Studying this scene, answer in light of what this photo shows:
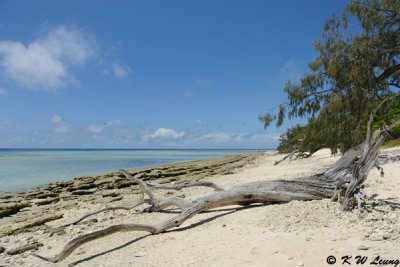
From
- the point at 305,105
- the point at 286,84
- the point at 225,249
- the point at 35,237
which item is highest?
the point at 286,84

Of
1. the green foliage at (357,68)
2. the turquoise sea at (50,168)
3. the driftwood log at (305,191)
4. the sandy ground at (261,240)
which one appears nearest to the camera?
the sandy ground at (261,240)

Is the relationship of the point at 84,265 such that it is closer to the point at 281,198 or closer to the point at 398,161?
the point at 281,198

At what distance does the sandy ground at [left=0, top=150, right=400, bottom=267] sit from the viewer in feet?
16.1

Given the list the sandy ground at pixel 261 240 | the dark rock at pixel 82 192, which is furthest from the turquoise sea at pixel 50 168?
the sandy ground at pixel 261 240

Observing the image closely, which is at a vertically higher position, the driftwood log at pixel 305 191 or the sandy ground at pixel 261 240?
the driftwood log at pixel 305 191

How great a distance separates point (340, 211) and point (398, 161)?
410 inches

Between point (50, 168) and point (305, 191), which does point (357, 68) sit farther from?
point (50, 168)

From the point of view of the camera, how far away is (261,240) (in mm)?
5664

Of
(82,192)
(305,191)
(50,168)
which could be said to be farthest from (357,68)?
(50,168)

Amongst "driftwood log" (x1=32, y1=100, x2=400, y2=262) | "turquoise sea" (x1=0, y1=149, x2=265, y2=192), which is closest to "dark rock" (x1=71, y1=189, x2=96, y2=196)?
"turquoise sea" (x1=0, y1=149, x2=265, y2=192)

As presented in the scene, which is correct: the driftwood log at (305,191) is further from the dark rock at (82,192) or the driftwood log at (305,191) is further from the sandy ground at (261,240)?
the dark rock at (82,192)

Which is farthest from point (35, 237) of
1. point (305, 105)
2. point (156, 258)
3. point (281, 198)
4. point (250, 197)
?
point (305, 105)

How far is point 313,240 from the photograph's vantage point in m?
5.37

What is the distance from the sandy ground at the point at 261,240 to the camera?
4906 mm
